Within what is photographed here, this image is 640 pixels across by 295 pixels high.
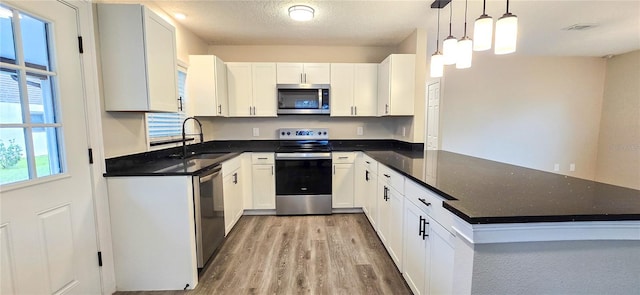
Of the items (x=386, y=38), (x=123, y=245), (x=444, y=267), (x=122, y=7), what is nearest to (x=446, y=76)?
(x=386, y=38)

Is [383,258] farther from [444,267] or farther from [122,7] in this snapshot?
[122,7]

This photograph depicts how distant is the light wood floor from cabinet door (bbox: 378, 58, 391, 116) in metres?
1.48

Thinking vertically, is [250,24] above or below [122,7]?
above

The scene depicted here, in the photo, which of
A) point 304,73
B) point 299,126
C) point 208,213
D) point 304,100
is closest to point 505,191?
point 208,213

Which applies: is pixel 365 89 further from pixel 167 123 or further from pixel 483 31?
pixel 167 123

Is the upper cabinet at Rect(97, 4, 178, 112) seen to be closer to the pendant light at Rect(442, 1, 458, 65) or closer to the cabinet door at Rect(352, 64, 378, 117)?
the pendant light at Rect(442, 1, 458, 65)

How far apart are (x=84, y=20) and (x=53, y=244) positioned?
139 centimetres

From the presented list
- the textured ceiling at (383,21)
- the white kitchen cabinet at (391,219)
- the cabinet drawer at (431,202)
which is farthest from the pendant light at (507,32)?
the textured ceiling at (383,21)

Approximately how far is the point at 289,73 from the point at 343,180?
1.63 m

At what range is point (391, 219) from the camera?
2117 mm

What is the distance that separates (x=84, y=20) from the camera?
1.62m

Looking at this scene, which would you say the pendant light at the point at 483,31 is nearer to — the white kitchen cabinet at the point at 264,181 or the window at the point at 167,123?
the white kitchen cabinet at the point at 264,181

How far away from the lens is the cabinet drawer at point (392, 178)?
188 centimetres

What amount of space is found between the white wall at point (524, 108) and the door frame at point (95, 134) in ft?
15.2
